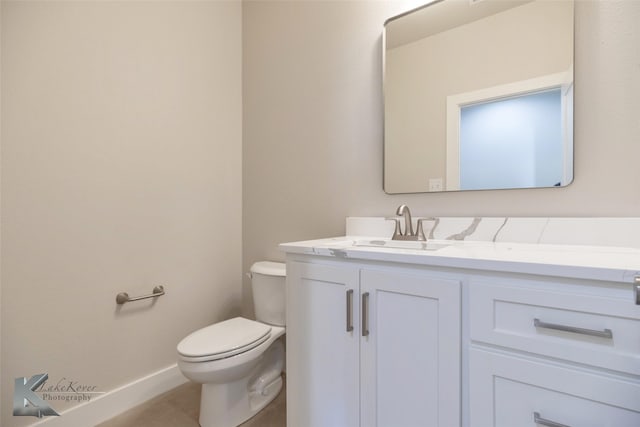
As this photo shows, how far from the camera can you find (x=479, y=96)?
4.08 ft

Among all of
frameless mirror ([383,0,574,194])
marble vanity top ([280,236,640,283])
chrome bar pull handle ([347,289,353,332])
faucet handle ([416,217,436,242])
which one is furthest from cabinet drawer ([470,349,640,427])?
frameless mirror ([383,0,574,194])

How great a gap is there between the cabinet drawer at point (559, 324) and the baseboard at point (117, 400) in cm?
167

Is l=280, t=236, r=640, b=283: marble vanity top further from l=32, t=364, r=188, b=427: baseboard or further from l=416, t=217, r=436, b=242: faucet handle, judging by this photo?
l=32, t=364, r=188, b=427: baseboard

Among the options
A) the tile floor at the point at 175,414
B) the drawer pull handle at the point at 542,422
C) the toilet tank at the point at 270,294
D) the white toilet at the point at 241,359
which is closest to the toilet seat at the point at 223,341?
the white toilet at the point at 241,359

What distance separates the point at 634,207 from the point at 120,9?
91.7 inches

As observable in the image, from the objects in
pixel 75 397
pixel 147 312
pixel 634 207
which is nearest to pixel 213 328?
pixel 147 312

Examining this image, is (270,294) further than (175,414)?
Yes

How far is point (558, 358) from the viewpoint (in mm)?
689

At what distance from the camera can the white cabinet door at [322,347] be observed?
100 centimetres

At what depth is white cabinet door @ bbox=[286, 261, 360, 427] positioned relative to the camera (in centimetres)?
100

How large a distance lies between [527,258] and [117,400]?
1.89 meters

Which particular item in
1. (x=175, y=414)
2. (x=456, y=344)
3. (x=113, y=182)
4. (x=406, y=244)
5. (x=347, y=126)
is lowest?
(x=175, y=414)

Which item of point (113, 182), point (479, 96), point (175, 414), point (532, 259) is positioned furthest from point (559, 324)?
point (113, 182)

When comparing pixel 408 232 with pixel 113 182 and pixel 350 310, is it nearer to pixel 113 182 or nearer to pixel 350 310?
pixel 350 310
